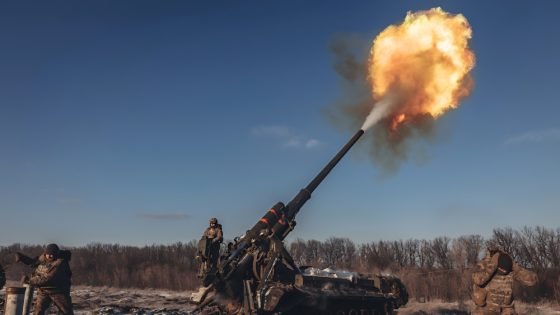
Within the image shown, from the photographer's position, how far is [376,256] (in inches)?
2633

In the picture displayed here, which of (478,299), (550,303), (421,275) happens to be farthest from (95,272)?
(478,299)

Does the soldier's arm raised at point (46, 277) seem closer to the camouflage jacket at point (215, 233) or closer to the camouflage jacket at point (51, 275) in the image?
the camouflage jacket at point (51, 275)

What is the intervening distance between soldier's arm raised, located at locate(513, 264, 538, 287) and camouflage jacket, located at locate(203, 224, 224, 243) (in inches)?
281

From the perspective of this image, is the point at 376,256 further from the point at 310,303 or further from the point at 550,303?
the point at 310,303

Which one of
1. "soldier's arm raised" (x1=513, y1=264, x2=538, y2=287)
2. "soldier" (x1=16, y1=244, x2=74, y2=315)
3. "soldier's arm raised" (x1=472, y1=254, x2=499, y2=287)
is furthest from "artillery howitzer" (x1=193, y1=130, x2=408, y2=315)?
"soldier's arm raised" (x1=513, y1=264, x2=538, y2=287)

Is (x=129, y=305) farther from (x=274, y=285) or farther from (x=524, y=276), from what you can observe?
(x=524, y=276)

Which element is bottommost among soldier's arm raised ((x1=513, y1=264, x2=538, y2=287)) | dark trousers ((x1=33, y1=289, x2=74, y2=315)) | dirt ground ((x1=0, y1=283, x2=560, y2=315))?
dirt ground ((x1=0, y1=283, x2=560, y2=315))

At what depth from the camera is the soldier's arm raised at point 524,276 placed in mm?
7285

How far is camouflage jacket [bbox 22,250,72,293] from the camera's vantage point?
916 cm

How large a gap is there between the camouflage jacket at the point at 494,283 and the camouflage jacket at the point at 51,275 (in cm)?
765

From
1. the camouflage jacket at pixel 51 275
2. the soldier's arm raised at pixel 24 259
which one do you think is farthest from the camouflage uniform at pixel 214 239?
the soldier's arm raised at pixel 24 259

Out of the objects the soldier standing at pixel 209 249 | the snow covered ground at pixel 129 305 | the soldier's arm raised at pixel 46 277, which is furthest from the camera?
the snow covered ground at pixel 129 305

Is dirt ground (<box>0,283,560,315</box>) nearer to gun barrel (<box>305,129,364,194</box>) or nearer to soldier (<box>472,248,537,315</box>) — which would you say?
gun barrel (<box>305,129,364,194</box>)

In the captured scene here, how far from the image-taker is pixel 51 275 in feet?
30.2
